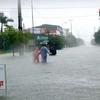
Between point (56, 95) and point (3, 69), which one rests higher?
point (3, 69)

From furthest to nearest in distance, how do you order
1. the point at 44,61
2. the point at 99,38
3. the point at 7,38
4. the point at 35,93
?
the point at 99,38 < the point at 7,38 < the point at 44,61 < the point at 35,93

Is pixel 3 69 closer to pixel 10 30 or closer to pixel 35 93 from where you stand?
pixel 35 93

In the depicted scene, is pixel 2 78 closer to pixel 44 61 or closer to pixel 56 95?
pixel 56 95

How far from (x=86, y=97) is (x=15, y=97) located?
2.08 meters

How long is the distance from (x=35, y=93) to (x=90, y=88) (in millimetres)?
2098

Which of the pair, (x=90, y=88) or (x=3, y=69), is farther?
(x=90, y=88)

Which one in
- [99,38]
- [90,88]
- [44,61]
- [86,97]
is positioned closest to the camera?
[86,97]

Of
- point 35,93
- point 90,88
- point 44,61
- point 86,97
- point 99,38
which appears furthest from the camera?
point 99,38

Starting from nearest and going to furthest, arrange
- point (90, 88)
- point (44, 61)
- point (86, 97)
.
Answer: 1. point (86, 97)
2. point (90, 88)
3. point (44, 61)

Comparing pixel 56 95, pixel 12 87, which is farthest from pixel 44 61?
pixel 56 95

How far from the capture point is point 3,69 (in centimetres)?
1026

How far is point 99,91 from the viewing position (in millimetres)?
11266

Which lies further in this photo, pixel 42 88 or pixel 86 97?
pixel 42 88

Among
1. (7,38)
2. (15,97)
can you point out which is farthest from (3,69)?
(7,38)
